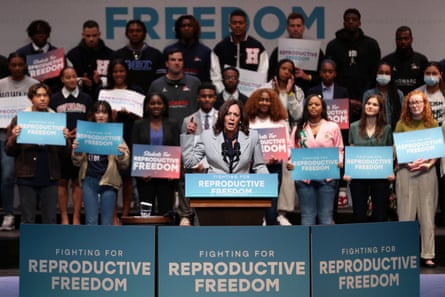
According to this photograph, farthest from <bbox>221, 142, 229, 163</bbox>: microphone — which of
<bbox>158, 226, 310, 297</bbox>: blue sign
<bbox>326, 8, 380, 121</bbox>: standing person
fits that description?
<bbox>326, 8, 380, 121</bbox>: standing person

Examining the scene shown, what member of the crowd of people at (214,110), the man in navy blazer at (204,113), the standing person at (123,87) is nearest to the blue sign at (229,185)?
the crowd of people at (214,110)

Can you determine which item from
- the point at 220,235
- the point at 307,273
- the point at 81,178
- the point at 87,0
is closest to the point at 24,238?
the point at 220,235

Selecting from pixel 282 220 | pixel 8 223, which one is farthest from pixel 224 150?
pixel 8 223

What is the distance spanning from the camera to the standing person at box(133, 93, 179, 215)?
28.7ft

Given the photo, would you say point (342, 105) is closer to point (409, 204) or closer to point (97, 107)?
point (409, 204)

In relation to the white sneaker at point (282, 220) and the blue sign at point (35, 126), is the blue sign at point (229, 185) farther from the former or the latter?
the white sneaker at point (282, 220)

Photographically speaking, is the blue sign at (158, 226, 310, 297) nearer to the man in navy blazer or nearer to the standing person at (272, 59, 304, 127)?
the man in navy blazer

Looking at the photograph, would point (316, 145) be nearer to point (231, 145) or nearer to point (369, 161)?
point (369, 161)

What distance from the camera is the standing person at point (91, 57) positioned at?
9906 millimetres

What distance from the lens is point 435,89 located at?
31.4ft

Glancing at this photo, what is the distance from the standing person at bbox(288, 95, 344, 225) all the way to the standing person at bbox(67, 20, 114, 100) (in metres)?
2.36

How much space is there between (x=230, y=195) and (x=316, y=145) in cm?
259

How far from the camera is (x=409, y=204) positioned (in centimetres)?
880

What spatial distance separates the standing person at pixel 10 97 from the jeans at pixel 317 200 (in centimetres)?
295
